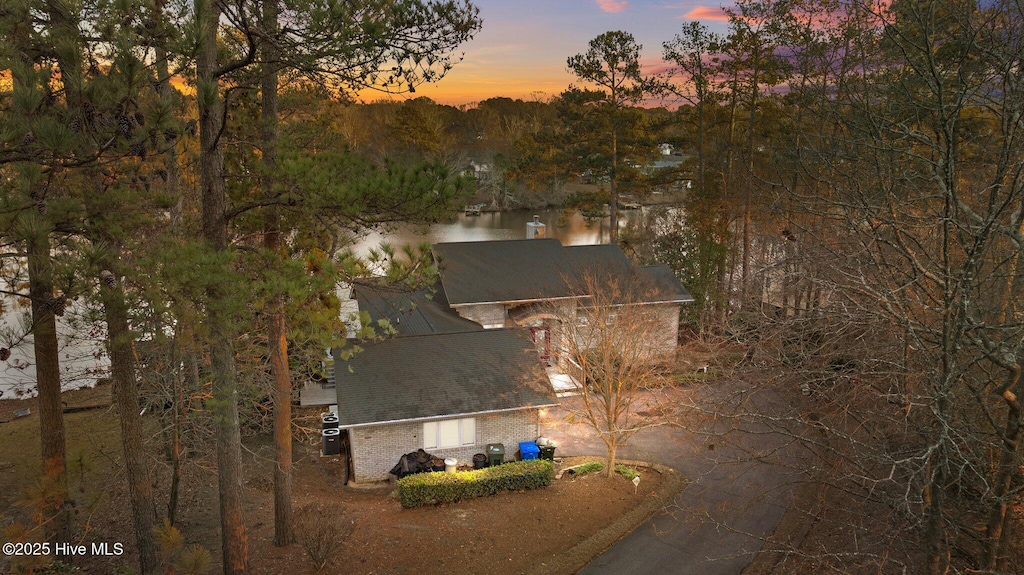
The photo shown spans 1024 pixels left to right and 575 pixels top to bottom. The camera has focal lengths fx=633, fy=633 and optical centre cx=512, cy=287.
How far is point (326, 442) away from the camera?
1758 cm

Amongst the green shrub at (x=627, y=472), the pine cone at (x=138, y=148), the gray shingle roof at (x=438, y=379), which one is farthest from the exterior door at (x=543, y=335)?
the pine cone at (x=138, y=148)

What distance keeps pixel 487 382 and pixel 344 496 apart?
4.71 metres

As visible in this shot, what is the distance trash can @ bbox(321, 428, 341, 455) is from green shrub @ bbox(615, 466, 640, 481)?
302 inches

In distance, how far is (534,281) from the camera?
25156 millimetres

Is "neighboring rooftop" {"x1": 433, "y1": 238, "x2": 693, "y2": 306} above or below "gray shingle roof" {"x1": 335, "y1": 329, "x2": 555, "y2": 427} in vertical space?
above

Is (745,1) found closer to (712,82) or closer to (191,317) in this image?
(712,82)

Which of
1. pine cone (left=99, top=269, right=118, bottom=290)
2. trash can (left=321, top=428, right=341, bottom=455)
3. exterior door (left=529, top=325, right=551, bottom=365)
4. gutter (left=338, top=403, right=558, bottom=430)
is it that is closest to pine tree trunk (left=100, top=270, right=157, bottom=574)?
pine cone (left=99, top=269, right=118, bottom=290)

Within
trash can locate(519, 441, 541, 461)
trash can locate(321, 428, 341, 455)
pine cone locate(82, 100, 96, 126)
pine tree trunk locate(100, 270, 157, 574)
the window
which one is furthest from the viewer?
trash can locate(321, 428, 341, 455)

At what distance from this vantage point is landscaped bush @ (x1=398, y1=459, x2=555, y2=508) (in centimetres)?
1442

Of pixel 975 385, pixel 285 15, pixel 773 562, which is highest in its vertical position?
pixel 285 15

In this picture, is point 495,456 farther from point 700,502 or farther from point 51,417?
point 51,417

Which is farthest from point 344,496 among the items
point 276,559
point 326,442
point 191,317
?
point 191,317

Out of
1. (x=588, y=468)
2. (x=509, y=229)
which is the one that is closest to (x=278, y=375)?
(x=588, y=468)

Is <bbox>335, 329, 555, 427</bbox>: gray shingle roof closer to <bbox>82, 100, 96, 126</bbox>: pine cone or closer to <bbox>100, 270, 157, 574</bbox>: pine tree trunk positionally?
<bbox>100, 270, 157, 574</bbox>: pine tree trunk
